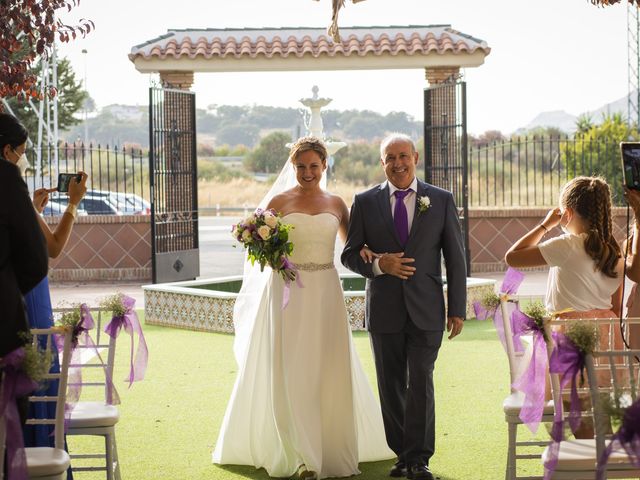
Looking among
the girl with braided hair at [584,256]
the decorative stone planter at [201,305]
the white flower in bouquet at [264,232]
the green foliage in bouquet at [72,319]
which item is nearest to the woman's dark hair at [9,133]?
the green foliage in bouquet at [72,319]

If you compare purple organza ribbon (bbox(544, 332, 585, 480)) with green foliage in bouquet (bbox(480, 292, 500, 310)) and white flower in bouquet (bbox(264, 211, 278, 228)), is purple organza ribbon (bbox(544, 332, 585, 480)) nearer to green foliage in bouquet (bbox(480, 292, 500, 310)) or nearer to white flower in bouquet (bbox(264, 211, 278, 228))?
green foliage in bouquet (bbox(480, 292, 500, 310))

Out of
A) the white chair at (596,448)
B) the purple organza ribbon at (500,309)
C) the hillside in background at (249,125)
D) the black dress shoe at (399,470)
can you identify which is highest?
the hillside in background at (249,125)

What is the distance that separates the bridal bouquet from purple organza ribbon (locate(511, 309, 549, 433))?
1686 millimetres

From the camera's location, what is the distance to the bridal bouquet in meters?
5.82

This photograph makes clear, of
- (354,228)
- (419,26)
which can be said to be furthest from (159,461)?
(419,26)

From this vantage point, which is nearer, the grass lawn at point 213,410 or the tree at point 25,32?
the grass lawn at point 213,410

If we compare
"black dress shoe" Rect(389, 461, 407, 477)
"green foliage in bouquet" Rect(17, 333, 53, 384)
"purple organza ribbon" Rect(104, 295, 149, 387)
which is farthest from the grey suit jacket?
"green foliage in bouquet" Rect(17, 333, 53, 384)

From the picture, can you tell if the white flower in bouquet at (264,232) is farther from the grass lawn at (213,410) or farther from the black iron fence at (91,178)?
the black iron fence at (91,178)

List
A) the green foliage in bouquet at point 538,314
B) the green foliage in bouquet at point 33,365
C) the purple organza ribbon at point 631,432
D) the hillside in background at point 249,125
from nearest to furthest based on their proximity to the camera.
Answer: the purple organza ribbon at point 631,432 < the green foliage in bouquet at point 33,365 < the green foliage in bouquet at point 538,314 < the hillside in background at point 249,125

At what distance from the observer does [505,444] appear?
6.43 m

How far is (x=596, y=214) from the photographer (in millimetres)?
5129

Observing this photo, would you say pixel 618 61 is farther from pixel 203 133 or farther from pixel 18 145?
pixel 18 145

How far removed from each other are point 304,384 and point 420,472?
0.79 m

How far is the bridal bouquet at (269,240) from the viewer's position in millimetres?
5816
